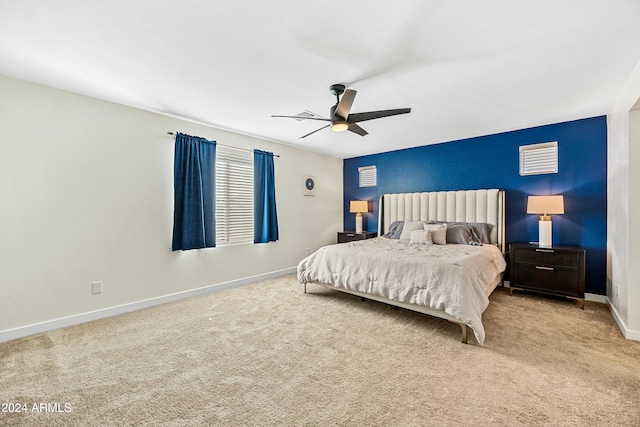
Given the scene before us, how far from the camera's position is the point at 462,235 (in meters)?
4.12

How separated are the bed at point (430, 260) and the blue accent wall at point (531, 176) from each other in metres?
0.27

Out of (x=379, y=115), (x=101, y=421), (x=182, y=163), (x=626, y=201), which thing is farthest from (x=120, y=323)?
(x=626, y=201)

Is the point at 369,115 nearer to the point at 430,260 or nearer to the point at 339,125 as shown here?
the point at 339,125

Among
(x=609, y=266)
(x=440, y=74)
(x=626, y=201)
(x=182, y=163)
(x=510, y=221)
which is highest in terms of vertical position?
(x=440, y=74)

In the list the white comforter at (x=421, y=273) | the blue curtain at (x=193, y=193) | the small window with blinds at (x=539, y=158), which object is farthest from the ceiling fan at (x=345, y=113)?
the small window with blinds at (x=539, y=158)

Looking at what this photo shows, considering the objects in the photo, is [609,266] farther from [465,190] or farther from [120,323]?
[120,323]

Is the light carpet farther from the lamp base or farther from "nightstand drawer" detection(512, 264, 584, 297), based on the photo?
the lamp base

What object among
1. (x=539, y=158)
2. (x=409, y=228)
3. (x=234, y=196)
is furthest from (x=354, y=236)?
(x=539, y=158)

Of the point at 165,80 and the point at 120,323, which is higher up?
the point at 165,80

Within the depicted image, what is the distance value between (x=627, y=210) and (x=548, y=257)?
114cm

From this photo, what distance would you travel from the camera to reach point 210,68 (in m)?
2.42

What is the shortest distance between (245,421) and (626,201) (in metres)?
3.73

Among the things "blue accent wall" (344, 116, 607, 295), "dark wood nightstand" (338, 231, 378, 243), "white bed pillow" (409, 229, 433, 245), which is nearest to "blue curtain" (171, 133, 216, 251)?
"dark wood nightstand" (338, 231, 378, 243)

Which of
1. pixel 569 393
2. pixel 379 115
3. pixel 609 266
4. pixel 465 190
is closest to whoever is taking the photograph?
pixel 569 393
